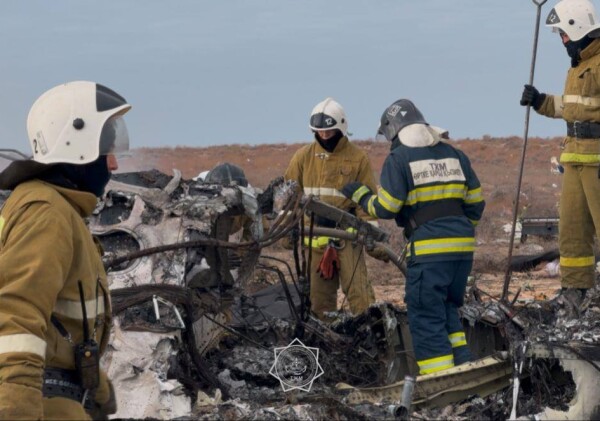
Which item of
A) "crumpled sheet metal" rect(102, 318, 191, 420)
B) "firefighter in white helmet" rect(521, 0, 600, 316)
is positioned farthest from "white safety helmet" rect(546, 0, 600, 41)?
"crumpled sheet metal" rect(102, 318, 191, 420)

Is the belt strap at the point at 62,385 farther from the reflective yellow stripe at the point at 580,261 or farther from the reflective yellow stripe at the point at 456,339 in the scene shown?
the reflective yellow stripe at the point at 580,261

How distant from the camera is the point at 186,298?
6297mm

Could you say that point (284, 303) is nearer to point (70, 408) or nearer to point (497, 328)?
point (497, 328)

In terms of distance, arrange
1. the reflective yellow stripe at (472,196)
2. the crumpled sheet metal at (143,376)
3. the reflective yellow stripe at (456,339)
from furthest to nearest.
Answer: the reflective yellow stripe at (472,196)
the reflective yellow stripe at (456,339)
the crumpled sheet metal at (143,376)

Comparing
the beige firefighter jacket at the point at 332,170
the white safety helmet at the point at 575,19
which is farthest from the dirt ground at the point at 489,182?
the white safety helmet at the point at 575,19

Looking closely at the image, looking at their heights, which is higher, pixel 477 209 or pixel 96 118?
pixel 96 118

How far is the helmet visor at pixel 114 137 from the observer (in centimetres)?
387

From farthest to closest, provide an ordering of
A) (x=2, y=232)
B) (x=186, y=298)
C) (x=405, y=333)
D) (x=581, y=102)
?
(x=581, y=102)
(x=405, y=333)
(x=186, y=298)
(x=2, y=232)

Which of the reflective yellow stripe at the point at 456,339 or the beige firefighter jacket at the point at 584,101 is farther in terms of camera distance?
the beige firefighter jacket at the point at 584,101

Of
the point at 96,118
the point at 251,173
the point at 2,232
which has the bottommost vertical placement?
the point at 251,173

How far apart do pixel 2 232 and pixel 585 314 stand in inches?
183

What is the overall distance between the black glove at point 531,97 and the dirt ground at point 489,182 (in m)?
1.52

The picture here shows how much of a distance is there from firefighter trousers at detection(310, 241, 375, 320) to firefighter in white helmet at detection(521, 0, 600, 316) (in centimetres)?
175

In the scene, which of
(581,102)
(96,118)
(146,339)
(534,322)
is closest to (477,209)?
(534,322)
